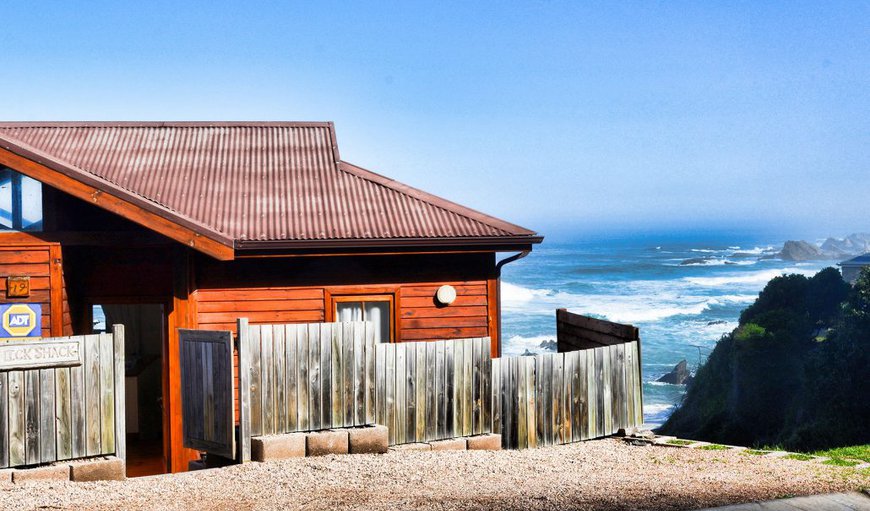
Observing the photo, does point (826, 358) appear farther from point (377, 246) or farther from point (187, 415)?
point (187, 415)

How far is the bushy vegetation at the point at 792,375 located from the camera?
1465 inches

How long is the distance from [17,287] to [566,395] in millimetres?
7739

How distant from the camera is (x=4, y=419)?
370 inches

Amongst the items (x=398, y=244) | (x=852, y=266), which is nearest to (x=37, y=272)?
(x=398, y=244)

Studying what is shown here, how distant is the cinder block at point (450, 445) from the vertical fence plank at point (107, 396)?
3901mm

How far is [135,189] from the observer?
14844 mm

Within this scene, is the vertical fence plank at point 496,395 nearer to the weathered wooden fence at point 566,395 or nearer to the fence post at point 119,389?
the weathered wooden fence at point 566,395

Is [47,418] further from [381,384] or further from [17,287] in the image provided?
[381,384]

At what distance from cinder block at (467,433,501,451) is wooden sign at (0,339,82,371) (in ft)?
16.5

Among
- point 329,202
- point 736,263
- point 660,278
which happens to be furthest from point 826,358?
point 736,263

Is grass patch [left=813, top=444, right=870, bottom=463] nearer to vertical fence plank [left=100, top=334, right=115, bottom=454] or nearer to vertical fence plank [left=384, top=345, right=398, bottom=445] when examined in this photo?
vertical fence plank [left=384, top=345, right=398, bottom=445]

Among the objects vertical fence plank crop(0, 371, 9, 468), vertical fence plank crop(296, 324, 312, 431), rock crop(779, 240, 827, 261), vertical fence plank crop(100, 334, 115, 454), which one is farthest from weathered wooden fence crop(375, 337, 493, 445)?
rock crop(779, 240, 827, 261)

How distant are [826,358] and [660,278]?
89.0 metres

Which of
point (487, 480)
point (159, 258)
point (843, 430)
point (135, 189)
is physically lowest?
point (843, 430)
